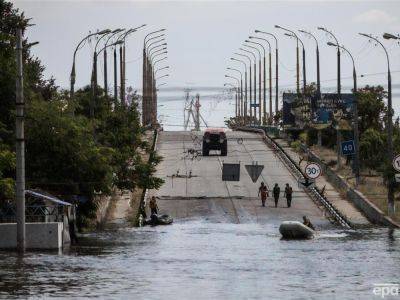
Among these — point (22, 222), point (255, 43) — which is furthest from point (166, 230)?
point (255, 43)

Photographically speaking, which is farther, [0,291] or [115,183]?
[115,183]

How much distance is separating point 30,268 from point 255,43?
114m

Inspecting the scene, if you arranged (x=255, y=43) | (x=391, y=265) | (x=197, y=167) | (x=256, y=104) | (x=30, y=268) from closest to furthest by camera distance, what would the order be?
(x=30, y=268) → (x=391, y=265) → (x=197, y=167) → (x=255, y=43) → (x=256, y=104)

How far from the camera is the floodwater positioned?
39.6 m

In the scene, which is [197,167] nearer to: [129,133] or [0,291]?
[129,133]

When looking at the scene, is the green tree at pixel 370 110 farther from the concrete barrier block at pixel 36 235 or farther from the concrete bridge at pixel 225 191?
the concrete barrier block at pixel 36 235

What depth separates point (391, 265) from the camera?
49.1 metres

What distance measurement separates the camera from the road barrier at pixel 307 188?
75.8 m

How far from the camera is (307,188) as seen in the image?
91562mm

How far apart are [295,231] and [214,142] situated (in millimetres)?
56738

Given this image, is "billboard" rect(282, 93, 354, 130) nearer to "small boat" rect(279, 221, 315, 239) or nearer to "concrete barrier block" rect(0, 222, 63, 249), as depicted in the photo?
"small boat" rect(279, 221, 315, 239)

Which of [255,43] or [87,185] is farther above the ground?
[255,43]

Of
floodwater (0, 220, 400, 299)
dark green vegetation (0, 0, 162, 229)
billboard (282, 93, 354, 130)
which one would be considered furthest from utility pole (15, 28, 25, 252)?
billboard (282, 93, 354, 130)

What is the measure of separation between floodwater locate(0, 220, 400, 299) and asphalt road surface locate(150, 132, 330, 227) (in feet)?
37.6
